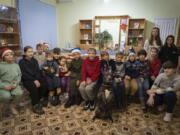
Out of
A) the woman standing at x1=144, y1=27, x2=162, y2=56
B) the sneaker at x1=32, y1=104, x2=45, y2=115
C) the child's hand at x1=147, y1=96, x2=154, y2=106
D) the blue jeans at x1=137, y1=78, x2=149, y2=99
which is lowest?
the sneaker at x1=32, y1=104, x2=45, y2=115

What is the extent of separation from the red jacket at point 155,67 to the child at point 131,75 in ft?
0.85

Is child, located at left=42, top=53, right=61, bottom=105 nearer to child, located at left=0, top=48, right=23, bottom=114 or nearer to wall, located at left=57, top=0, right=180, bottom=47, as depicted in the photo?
child, located at left=0, top=48, right=23, bottom=114

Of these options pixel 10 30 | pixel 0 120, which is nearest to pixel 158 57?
pixel 0 120

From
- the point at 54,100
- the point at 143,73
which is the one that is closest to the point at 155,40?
the point at 143,73

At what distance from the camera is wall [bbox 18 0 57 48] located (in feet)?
14.3

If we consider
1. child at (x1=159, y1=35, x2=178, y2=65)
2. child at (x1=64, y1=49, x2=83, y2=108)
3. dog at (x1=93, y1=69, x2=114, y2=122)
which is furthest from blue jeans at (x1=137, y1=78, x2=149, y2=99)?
child at (x1=64, y1=49, x2=83, y2=108)

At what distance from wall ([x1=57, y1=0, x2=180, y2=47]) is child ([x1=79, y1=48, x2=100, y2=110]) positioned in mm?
4076

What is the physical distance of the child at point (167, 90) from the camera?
77.4 inches

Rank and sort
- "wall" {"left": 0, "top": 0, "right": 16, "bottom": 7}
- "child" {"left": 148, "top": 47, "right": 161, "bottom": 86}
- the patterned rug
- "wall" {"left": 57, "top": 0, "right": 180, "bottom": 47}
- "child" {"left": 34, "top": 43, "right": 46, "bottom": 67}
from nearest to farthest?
1. the patterned rug
2. "child" {"left": 148, "top": 47, "right": 161, "bottom": 86}
3. "child" {"left": 34, "top": 43, "right": 46, "bottom": 67}
4. "wall" {"left": 0, "top": 0, "right": 16, "bottom": 7}
5. "wall" {"left": 57, "top": 0, "right": 180, "bottom": 47}

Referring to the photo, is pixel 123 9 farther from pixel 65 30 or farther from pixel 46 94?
pixel 46 94

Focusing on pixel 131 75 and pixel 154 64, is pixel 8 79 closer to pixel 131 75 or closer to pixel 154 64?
pixel 131 75

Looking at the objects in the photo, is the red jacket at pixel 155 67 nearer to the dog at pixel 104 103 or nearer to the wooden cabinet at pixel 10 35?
the dog at pixel 104 103

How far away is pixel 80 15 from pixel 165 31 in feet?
11.8

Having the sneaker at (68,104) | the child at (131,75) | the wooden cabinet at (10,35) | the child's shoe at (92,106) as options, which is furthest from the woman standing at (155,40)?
the wooden cabinet at (10,35)
